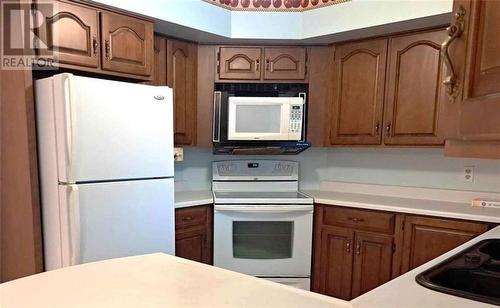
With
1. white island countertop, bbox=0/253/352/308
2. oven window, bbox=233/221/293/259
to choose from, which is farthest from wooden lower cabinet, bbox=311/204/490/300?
white island countertop, bbox=0/253/352/308

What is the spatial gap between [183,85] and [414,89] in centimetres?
168

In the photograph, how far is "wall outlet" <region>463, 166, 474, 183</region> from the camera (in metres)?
2.45

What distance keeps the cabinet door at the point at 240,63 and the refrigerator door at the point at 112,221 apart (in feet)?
3.57

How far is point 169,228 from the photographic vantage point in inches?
82.2

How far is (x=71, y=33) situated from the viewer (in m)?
1.86

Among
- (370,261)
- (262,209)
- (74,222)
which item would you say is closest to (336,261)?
(370,261)

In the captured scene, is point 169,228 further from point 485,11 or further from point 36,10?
point 485,11

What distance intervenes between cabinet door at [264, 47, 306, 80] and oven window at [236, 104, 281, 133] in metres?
0.29

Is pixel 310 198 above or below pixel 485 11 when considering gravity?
below

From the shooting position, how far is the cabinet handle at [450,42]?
664 millimetres

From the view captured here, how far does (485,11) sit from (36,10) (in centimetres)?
193

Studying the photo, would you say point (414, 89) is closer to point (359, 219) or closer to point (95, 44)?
point (359, 219)

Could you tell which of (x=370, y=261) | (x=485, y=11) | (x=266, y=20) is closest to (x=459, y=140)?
(x=485, y=11)

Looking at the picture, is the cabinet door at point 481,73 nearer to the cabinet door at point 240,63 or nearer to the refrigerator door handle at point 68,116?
the refrigerator door handle at point 68,116
